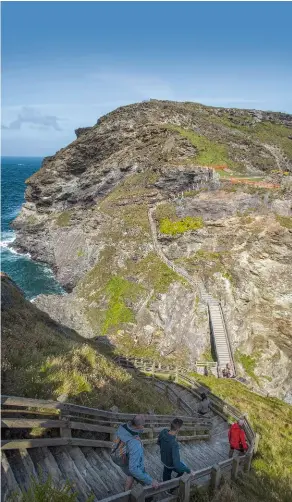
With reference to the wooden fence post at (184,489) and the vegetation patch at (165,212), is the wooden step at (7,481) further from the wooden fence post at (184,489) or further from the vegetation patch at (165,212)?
the vegetation patch at (165,212)

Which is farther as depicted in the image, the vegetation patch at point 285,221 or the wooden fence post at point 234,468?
the vegetation patch at point 285,221

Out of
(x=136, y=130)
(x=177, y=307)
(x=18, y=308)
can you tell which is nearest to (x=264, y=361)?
(x=177, y=307)

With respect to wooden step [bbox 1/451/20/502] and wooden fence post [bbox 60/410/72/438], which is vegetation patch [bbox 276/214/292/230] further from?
wooden step [bbox 1/451/20/502]

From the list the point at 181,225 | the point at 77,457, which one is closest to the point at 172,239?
the point at 181,225

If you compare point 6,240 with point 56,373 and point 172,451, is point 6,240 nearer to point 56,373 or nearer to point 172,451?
point 56,373

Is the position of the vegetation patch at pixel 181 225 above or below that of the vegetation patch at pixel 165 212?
below

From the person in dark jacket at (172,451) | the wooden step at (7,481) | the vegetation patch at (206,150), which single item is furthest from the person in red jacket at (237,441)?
the vegetation patch at (206,150)

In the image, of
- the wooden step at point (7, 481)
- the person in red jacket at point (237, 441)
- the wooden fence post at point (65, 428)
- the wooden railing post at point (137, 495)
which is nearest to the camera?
the wooden step at point (7, 481)
